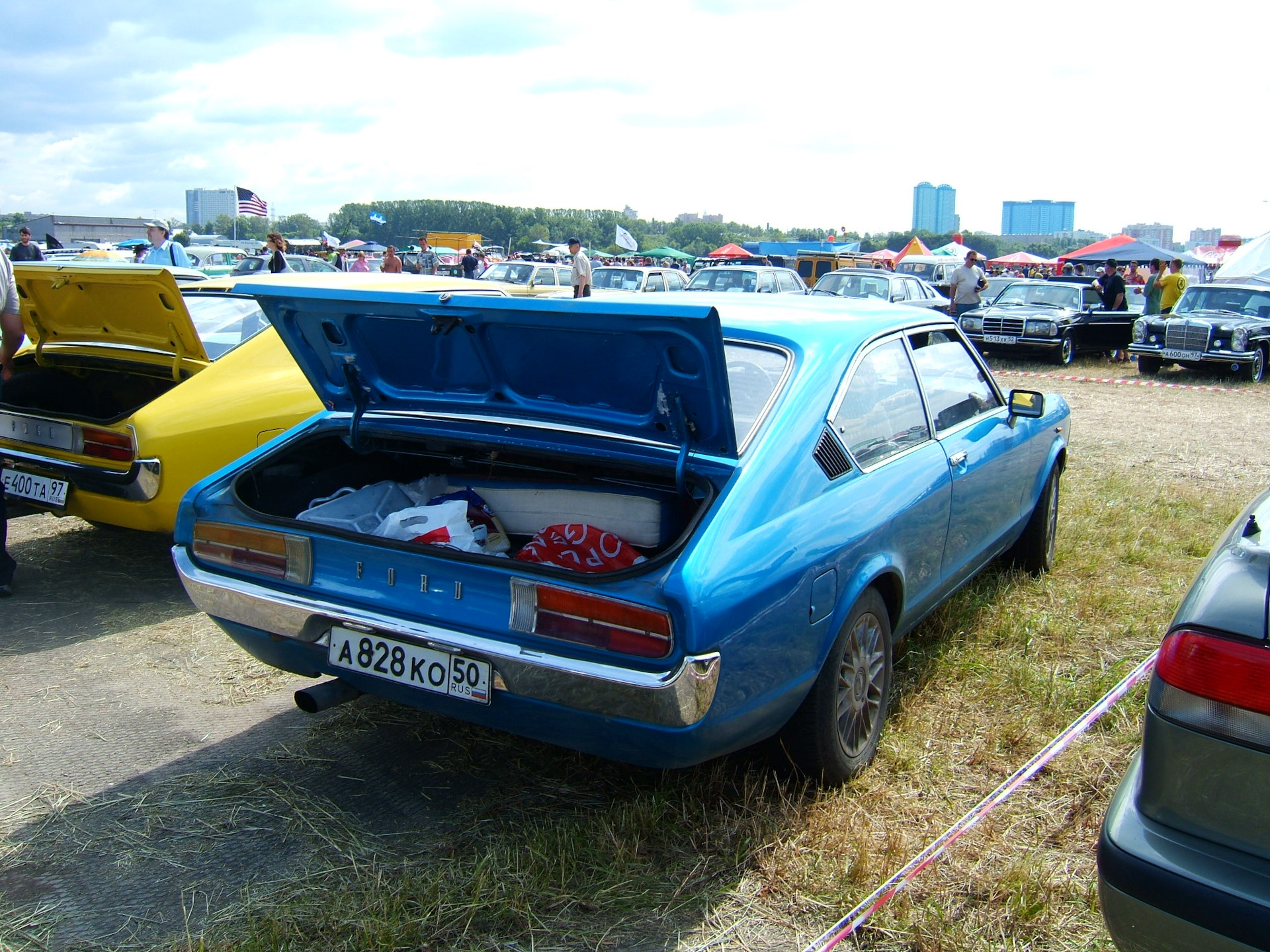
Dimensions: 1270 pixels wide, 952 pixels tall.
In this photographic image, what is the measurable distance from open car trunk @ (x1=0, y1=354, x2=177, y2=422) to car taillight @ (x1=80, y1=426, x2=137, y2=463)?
0.57m

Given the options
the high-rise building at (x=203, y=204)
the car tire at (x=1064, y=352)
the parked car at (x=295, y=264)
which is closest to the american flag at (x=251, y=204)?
the parked car at (x=295, y=264)

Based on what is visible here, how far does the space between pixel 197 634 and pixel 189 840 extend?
1771mm

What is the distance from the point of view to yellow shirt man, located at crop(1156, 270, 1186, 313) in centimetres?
1706

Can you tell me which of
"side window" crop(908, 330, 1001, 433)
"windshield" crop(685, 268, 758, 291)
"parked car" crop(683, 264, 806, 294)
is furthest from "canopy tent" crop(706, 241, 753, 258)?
"side window" crop(908, 330, 1001, 433)

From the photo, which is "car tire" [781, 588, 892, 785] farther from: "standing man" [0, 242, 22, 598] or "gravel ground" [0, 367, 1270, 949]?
"standing man" [0, 242, 22, 598]

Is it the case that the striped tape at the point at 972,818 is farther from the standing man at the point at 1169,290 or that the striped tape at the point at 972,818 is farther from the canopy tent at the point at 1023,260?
the canopy tent at the point at 1023,260

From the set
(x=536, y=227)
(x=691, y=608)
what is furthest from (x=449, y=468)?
(x=536, y=227)

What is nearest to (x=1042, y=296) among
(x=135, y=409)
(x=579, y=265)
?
(x=579, y=265)

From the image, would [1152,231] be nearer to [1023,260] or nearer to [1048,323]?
[1023,260]

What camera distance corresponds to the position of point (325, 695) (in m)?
2.98

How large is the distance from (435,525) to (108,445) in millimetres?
2354

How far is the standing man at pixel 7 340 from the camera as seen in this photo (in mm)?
4766

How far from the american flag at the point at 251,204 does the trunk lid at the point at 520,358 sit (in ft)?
109

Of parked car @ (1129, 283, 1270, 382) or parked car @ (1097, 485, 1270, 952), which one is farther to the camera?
parked car @ (1129, 283, 1270, 382)
